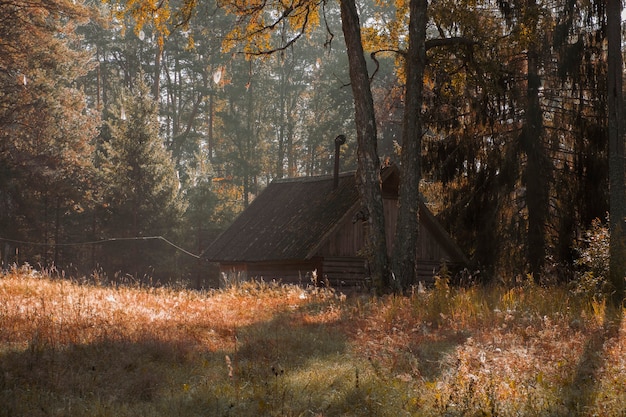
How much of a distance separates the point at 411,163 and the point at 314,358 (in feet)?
26.5

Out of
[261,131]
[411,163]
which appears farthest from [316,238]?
[261,131]

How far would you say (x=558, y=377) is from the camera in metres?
8.05

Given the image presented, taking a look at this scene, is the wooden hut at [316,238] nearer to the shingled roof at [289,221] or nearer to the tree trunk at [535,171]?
the shingled roof at [289,221]

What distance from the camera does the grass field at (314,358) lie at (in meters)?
7.24

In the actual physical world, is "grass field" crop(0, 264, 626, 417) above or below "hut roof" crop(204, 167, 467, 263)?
below

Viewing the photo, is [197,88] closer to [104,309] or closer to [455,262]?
[455,262]

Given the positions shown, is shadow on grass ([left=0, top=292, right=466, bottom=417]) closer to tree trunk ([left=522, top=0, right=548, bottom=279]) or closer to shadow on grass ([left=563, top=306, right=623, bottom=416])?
shadow on grass ([left=563, top=306, right=623, bottom=416])

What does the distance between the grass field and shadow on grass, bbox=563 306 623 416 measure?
21mm

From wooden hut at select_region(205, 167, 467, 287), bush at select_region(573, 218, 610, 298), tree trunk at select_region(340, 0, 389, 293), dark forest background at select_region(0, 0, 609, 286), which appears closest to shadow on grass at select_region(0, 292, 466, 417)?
bush at select_region(573, 218, 610, 298)

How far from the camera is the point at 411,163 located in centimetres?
1656

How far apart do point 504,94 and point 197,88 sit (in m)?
35.6

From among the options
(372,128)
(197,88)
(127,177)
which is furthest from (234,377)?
(197,88)

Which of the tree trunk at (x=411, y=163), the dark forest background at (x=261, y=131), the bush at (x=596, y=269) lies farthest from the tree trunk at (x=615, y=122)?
the tree trunk at (x=411, y=163)

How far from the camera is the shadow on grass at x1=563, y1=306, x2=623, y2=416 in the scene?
23.6ft
